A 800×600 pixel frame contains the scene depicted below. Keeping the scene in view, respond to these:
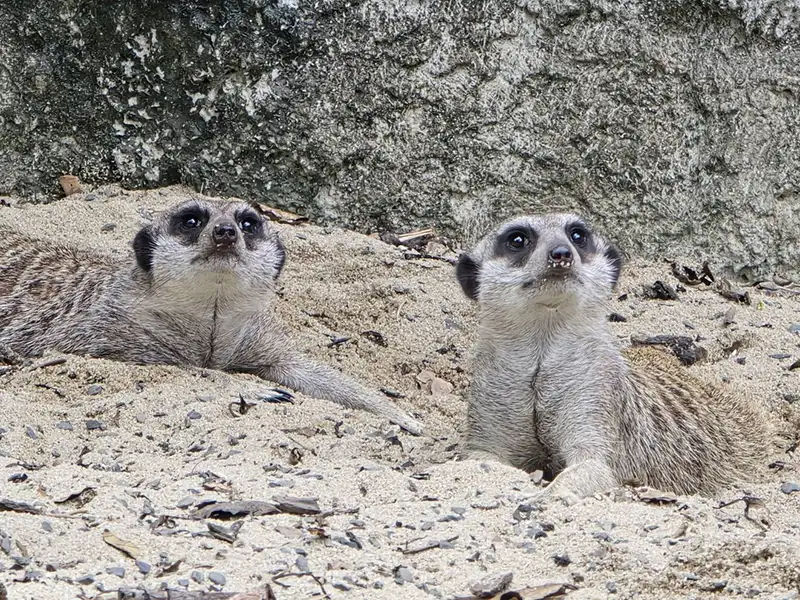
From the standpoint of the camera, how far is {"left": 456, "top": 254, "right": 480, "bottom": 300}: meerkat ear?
14.4 ft

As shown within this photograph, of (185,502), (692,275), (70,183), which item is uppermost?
(692,275)

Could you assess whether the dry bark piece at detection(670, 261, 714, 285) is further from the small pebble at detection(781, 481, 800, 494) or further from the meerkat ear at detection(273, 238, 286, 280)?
the small pebble at detection(781, 481, 800, 494)

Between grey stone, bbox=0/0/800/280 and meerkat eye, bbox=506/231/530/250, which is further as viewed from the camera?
grey stone, bbox=0/0/800/280

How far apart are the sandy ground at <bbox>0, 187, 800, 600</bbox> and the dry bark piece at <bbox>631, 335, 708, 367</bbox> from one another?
0.06 m

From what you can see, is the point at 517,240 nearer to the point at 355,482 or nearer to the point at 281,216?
the point at 355,482

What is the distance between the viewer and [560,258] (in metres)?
3.89

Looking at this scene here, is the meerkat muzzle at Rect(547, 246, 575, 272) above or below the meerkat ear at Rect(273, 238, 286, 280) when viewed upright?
above

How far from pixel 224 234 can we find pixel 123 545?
2138mm

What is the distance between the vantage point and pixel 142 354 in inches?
206

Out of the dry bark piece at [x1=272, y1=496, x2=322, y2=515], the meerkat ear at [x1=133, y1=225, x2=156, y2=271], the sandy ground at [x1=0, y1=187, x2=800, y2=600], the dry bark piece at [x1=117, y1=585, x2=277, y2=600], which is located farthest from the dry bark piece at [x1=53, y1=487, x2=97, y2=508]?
the meerkat ear at [x1=133, y1=225, x2=156, y2=271]

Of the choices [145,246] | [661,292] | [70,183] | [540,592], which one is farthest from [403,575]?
[70,183]

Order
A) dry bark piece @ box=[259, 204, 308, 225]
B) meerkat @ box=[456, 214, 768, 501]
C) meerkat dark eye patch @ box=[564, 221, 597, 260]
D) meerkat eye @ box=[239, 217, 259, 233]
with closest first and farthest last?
1. meerkat @ box=[456, 214, 768, 501]
2. meerkat dark eye patch @ box=[564, 221, 597, 260]
3. meerkat eye @ box=[239, 217, 259, 233]
4. dry bark piece @ box=[259, 204, 308, 225]

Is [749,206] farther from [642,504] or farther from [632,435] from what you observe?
[642,504]

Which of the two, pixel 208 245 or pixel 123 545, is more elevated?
pixel 208 245
